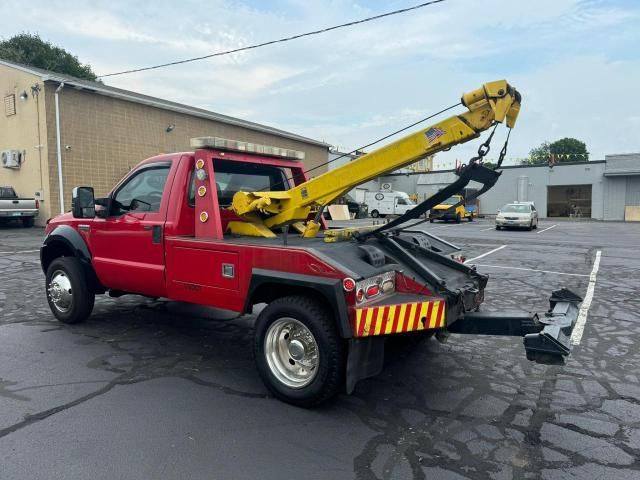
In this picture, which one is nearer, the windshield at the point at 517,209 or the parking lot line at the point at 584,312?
the parking lot line at the point at 584,312

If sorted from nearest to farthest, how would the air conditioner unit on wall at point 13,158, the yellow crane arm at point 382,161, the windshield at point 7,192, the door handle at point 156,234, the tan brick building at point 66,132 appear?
the yellow crane arm at point 382,161 < the door handle at point 156,234 < the tan brick building at point 66,132 < the windshield at point 7,192 < the air conditioner unit on wall at point 13,158

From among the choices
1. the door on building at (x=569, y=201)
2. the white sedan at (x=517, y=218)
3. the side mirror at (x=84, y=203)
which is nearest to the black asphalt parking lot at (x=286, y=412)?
the side mirror at (x=84, y=203)

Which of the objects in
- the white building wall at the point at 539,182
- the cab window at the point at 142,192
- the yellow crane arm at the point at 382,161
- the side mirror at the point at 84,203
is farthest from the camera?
the white building wall at the point at 539,182

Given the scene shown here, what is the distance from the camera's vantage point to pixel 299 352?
12.2 feet

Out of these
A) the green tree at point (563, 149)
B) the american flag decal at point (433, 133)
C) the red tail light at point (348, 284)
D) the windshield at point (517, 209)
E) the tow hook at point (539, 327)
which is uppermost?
the green tree at point (563, 149)

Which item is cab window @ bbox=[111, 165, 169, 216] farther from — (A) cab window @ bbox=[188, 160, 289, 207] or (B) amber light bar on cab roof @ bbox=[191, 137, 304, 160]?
(B) amber light bar on cab roof @ bbox=[191, 137, 304, 160]

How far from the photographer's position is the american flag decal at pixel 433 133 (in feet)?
12.4

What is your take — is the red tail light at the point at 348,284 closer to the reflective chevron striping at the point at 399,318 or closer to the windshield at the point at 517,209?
the reflective chevron striping at the point at 399,318

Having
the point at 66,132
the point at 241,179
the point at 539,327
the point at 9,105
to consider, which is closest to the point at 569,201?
the point at 66,132

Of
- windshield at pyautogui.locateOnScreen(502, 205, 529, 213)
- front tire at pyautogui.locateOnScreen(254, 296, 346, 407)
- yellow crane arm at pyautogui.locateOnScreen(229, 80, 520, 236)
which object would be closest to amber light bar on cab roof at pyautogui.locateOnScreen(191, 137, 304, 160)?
yellow crane arm at pyautogui.locateOnScreen(229, 80, 520, 236)

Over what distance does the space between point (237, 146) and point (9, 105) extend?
69.1ft

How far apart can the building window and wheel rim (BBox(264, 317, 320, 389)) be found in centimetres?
2209

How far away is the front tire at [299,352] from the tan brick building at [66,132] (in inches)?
756

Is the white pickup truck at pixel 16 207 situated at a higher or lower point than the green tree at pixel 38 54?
lower
